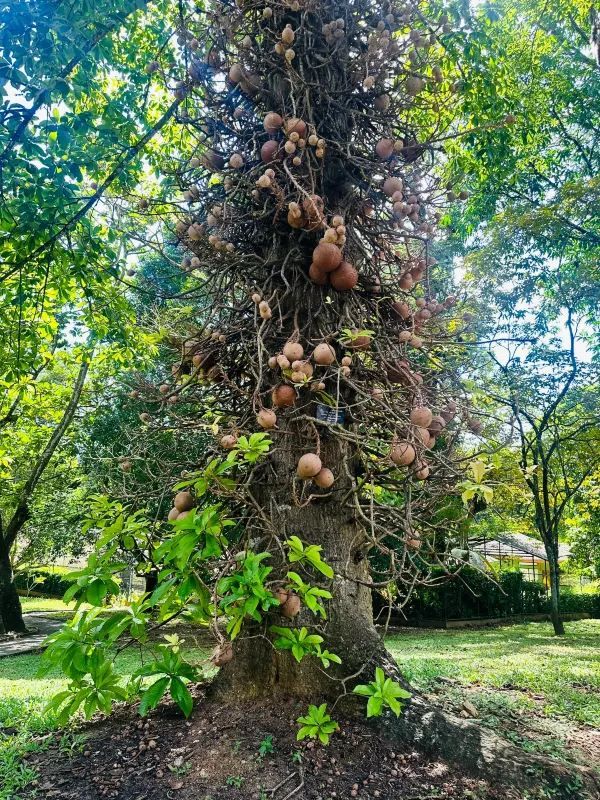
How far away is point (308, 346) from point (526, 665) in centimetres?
470

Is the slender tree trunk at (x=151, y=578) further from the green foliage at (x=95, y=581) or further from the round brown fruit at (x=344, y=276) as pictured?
the round brown fruit at (x=344, y=276)

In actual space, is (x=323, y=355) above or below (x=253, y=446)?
above

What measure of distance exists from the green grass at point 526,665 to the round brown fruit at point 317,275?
87.4 inches

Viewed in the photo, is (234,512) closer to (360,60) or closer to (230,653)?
Result: (230,653)

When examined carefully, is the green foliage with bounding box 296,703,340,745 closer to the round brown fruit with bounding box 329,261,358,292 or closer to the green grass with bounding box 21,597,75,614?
the round brown fruit with bounding box 329,261,358,292

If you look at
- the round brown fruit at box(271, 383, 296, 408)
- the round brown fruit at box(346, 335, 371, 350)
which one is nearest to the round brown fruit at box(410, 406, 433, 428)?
the round brown fruit at box(346, 335, 371, 350)

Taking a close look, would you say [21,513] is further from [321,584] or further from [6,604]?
[321,584]

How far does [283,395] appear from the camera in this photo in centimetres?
205

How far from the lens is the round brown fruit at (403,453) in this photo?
203cm

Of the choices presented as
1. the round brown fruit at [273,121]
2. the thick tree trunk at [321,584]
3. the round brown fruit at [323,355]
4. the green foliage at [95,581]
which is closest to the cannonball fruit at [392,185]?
the round brown fruit at [273,121]

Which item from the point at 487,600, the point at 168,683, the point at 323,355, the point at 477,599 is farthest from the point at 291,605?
the point at 487,600

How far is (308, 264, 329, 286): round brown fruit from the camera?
2.22m

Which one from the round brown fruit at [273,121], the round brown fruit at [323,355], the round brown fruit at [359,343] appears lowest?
the round brown fruit at [323,355]

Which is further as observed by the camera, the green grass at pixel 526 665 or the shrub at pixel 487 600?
the shrub at pixel 487 600
